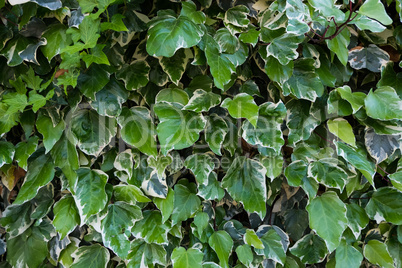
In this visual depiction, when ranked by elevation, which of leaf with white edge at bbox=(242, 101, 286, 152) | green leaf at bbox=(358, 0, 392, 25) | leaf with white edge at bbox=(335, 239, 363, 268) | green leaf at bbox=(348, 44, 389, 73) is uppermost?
green leaf at bbox=(358, 0, 392, 25)

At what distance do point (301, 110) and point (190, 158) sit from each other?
1.21 feet

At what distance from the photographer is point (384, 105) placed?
91 cm

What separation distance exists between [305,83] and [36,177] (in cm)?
83

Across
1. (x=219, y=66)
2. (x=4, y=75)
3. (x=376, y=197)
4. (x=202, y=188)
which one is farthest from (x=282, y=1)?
(x=4, y=75)

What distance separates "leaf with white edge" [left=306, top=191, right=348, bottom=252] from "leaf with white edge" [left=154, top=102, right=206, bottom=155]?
0.41 metres

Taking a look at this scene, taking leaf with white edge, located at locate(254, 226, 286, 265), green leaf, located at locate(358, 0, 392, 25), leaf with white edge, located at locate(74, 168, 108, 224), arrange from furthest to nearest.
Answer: leaf with white edge, located at locate(254, 226, 286, 265), leaf with white edge, located at locate(74, 168, 108, 224), green leaf, located at locate(358, 0, 392, 25)

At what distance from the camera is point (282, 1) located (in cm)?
83

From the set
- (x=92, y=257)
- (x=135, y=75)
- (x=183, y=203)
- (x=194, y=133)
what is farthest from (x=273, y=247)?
(x=135, y=75)

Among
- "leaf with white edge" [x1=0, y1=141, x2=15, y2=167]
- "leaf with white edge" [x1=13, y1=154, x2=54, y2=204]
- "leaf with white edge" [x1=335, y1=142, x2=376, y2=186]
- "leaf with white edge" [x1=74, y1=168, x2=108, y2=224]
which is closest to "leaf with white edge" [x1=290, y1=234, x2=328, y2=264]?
"leaf with white edge" [x1=335, y1=142, x2=376, y2=186]

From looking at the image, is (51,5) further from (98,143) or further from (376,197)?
(376,197)

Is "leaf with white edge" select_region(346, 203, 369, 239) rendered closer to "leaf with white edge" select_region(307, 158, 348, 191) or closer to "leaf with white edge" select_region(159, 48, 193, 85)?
"leaf with white edge" select_region(307, 158, 348, 191)

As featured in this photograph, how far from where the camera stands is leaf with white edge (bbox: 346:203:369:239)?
0.99 meters

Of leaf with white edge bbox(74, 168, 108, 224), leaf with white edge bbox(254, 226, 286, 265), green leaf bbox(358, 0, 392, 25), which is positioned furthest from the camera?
leaf with white edge bbox(254, 226, 286, 265)

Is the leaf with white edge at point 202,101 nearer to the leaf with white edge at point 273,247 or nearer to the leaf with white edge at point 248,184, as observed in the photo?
the leaf with white edge at point 248,184
